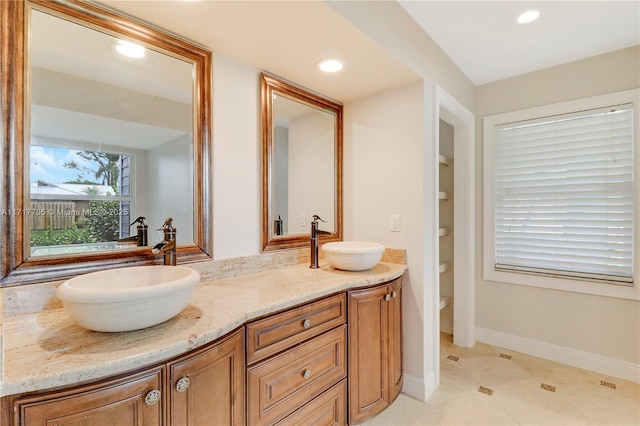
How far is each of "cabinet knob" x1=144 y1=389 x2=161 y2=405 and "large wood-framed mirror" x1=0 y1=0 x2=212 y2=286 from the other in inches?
26.0

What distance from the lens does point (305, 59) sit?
69.6 inches

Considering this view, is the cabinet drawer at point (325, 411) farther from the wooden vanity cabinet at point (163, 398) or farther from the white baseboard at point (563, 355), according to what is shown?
the white baseboard at point (563, 355)

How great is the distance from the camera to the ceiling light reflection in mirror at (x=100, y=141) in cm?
116

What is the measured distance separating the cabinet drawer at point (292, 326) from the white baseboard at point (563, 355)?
207cm

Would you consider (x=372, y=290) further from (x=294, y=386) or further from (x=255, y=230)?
(x=255, y=230)

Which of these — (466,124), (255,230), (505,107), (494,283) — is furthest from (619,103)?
(255,230)

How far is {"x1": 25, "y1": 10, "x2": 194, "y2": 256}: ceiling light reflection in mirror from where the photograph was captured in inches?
45.8

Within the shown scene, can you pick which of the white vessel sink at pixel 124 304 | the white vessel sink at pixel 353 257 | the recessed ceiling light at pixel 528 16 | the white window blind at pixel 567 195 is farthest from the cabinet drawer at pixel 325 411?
the recessed ceiling light at pixel 528 16

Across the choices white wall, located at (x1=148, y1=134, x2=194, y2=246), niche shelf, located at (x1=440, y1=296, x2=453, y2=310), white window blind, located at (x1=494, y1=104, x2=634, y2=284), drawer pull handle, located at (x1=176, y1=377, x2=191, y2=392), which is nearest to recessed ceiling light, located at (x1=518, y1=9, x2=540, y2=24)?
white window blind, located at (x1=494, y1=104, x2=634, y2=284)

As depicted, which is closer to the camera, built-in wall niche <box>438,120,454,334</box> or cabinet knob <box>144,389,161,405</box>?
cabinet knob <box>144,389,161,405</box>

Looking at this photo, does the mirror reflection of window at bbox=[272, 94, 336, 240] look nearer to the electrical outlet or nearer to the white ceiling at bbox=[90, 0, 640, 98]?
the white ceiling at bbox=[90, 0, 640, 98]

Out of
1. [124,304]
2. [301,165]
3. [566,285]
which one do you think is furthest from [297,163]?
[566,285]

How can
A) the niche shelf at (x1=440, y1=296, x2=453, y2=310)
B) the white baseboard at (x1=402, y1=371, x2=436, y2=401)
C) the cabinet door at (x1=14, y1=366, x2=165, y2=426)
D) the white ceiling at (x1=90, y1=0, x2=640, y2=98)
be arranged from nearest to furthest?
1. the cabinet door at (x1=14, y1=366, x2=165, y2=426)
2. the white ceiling at (x1=90, y1=0, x2=640, y2=98)
3. the white baseboard at (x1=402, y1=371, x2=436, y2=401)
4. the niche shelf at (x1=440, y1=296, x2=453, y2=310)

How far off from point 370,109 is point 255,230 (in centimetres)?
131
